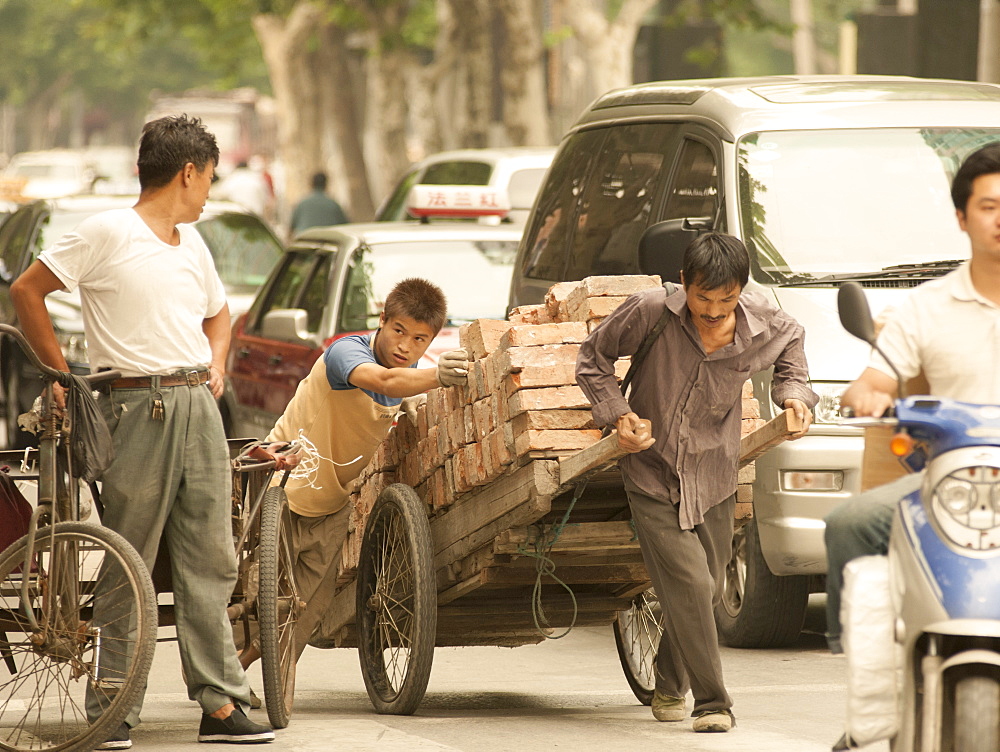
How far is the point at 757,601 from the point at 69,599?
10.7 feet

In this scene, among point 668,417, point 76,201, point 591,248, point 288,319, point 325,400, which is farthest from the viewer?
point 76,201

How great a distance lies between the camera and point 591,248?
870cm

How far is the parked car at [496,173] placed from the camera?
14.7 m

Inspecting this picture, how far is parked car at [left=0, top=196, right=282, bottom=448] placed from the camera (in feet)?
43.5

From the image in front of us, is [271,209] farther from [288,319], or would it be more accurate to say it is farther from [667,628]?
[667,628]

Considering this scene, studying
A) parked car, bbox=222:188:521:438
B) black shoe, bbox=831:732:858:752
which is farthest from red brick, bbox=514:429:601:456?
parked car, bbox=222:188:521:438

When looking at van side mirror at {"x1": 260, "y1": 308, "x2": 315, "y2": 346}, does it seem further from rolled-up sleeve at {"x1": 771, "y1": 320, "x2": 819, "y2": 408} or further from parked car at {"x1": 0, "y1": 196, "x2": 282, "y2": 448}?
rolled-up sleeve at {"x1": 771, "y1": 320, "x2": 819, "y2": 408}

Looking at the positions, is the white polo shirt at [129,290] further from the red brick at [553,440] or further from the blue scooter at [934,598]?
the blue scooter at [934,598]

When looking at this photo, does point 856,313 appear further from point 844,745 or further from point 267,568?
Answer: point 267,568

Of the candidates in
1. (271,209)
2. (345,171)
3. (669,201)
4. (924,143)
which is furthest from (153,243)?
(271,209)

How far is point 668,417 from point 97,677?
1.94m

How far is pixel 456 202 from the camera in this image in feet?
41.4

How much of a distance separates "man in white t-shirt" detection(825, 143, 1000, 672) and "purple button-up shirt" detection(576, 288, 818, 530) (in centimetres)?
133

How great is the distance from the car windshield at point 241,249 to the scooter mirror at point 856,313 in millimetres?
10550
